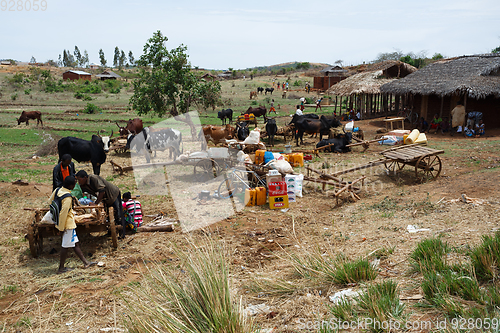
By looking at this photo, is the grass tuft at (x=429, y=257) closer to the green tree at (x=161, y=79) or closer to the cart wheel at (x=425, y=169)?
the cart wheel at (x=425, y=169)

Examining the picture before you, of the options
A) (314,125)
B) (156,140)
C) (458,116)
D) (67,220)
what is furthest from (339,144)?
A: (67,220)

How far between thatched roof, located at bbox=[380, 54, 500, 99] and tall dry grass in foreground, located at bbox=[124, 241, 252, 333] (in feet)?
58.9

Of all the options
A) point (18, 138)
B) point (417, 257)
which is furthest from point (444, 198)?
point (18, 138)

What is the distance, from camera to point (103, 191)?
6527 mm

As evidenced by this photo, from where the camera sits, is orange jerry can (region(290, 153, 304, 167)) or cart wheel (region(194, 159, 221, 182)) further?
orange jerry can (region(290, 153, 304, 167))

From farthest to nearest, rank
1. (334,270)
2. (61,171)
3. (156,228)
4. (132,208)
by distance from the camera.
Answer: (156,228) → (132,208) → (61,171) → (334,270)

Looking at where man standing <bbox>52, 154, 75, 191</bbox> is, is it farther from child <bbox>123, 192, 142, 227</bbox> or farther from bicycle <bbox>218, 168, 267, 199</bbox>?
bicycle <bbox>218, 168, 267, 199</bbox>

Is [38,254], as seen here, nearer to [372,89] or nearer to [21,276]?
[21,276]

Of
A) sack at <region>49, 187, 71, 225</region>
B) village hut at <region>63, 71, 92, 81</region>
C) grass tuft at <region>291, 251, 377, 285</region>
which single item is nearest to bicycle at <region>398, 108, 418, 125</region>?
grass tuft at <region>291, 251, 377, 285</region>

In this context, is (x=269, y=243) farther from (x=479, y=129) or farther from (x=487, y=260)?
(x=479, y=129)

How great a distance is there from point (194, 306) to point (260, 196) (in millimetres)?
5700

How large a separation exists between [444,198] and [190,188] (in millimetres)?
6678

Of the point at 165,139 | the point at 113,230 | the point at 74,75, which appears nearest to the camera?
the point at 113,230

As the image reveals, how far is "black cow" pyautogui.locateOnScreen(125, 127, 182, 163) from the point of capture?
13.9 meters
